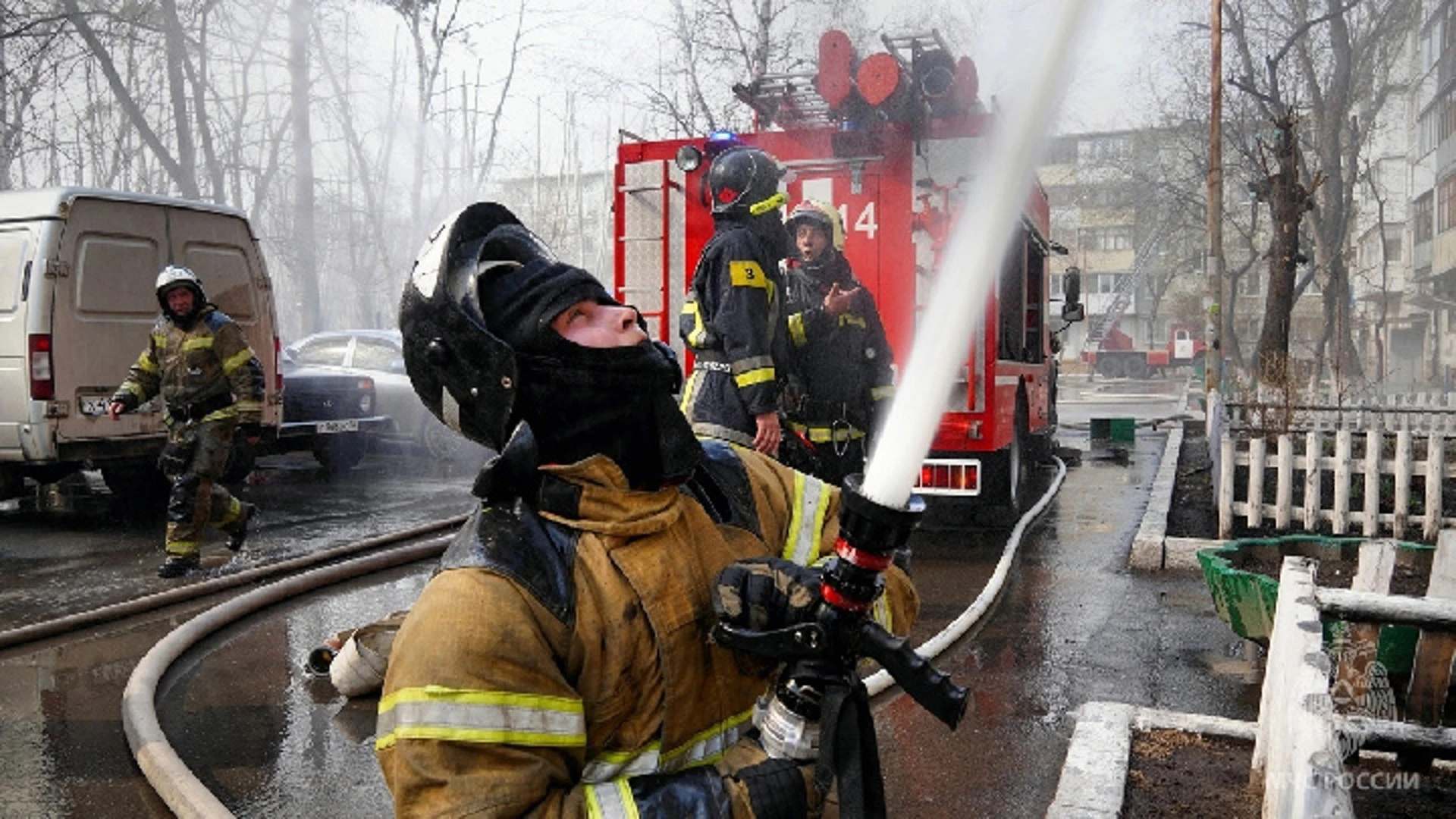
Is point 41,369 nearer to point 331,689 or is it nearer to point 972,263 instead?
point 331,689

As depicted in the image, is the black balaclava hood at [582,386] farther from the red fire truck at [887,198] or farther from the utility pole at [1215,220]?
the utility pole at [1215,220]

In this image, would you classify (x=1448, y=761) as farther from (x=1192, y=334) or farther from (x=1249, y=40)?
(x=1192, y=334)

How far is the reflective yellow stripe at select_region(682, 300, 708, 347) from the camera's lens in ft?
17.1

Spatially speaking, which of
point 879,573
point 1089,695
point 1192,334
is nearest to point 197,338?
point 1089,695

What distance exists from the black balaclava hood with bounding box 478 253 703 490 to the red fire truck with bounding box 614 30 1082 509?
481 centimetres

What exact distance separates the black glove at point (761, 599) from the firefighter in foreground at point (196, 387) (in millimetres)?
6630

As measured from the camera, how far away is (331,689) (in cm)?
488

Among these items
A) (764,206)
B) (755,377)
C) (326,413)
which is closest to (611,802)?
(755,377)

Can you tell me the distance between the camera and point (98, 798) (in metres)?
3.71

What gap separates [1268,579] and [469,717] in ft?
12.6

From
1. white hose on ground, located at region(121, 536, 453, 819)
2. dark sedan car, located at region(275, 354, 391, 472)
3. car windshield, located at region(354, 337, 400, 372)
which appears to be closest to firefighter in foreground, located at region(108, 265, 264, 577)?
white hose on ground, located at region(121, 536, 453, 819)

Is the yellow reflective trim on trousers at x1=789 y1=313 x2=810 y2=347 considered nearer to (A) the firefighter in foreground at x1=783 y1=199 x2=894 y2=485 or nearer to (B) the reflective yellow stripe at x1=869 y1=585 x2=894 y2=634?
(A) the firefighter in foreground at x1=783 y1=199 x2=894 y2=485

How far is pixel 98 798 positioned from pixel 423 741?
303 cm

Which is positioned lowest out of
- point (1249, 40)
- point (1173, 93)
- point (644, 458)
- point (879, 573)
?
point (879, 573)
